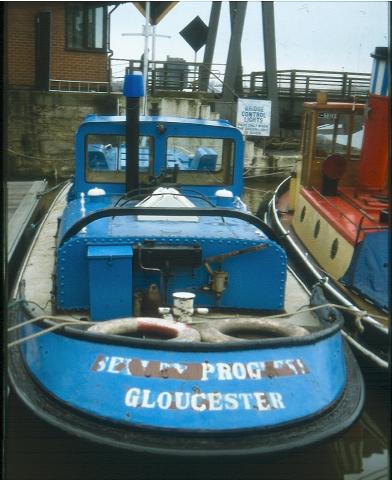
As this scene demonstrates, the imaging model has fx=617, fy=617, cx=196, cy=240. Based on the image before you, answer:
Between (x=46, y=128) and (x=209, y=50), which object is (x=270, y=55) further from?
(x=46, y=128)

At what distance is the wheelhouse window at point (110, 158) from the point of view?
6.96m

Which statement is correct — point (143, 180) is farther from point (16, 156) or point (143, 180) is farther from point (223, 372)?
point (16, 156)

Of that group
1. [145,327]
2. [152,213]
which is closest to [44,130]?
[152,213]

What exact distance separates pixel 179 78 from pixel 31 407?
20.4m

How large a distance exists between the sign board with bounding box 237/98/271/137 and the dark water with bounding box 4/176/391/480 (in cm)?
1121

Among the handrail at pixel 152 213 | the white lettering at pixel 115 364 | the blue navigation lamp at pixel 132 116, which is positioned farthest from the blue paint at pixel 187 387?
the blue navigation lamp at pixel 132 116

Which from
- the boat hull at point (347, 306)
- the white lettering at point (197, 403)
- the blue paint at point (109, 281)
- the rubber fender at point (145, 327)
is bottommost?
the boat hull at point (347, 306)

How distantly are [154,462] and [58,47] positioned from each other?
17.0m

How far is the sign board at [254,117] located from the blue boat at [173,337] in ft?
32.0

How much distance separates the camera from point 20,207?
31.2 feet

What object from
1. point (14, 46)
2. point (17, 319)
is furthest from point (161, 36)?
point (14, 46)

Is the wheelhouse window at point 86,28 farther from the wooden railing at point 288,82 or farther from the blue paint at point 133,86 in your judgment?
the blue paint at point 133,86

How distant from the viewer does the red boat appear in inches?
268

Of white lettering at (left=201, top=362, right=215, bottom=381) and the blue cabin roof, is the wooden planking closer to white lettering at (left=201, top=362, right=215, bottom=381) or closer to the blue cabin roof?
the blue cabin roof
